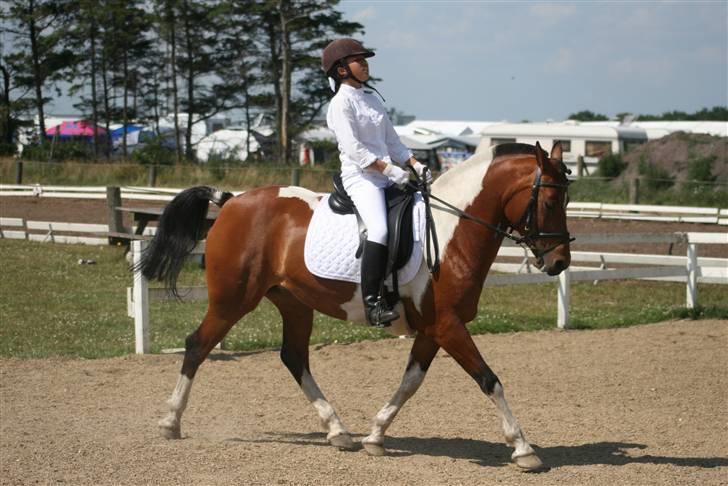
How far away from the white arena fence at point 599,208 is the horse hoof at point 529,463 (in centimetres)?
1423

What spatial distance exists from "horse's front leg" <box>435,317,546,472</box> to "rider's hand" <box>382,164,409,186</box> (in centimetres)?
97

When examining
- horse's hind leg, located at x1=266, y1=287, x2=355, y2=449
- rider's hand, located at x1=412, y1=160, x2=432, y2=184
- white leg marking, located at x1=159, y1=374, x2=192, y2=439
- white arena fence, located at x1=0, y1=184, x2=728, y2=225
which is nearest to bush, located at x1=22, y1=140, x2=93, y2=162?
white arena fence, located at x1=0, y1=184, x2=728, y2=225

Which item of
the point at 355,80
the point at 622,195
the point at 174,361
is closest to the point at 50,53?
the point at 622,195

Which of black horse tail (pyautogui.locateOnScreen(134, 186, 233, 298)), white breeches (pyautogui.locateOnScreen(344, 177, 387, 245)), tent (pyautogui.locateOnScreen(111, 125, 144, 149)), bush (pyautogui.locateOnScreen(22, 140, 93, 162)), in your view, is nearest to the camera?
white breeches (pyautogui.locateOnScreen(344, 177, 387, 245))

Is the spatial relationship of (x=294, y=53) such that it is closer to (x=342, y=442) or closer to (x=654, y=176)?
(x=654, y=176)

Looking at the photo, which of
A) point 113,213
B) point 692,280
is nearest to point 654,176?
point 692,280

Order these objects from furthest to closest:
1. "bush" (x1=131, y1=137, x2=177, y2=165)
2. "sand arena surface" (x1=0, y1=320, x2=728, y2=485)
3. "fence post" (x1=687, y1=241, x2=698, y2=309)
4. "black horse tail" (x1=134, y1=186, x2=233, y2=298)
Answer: "bush" (x1=131, y1=137, x2=177, y2=165) → "fence post" (x1=687, y1=241, x2=698, y2=309) → "black horse tail" (x1=134, y1=186, x2=233, y2=298) → "sand arena surface" (x1=0, y1=320, x2=728, y2=485)

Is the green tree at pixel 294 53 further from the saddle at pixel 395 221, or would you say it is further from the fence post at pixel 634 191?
the saddle at pixel 395 221

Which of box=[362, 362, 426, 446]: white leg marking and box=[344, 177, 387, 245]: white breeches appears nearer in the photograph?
box=[344, 177, 387, 245]: white breeches

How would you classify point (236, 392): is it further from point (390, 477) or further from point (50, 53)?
point (50, 53)

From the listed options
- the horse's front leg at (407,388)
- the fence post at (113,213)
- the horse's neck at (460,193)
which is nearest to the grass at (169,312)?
the fence post at (113,213)

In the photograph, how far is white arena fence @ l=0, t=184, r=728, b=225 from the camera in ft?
70.3

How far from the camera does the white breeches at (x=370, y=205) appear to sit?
21.1 feet

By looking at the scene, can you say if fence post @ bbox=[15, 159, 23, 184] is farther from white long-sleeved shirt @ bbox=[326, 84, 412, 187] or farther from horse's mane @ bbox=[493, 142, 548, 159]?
horse's mane @ bbox=[493, 142, 548, 159]
